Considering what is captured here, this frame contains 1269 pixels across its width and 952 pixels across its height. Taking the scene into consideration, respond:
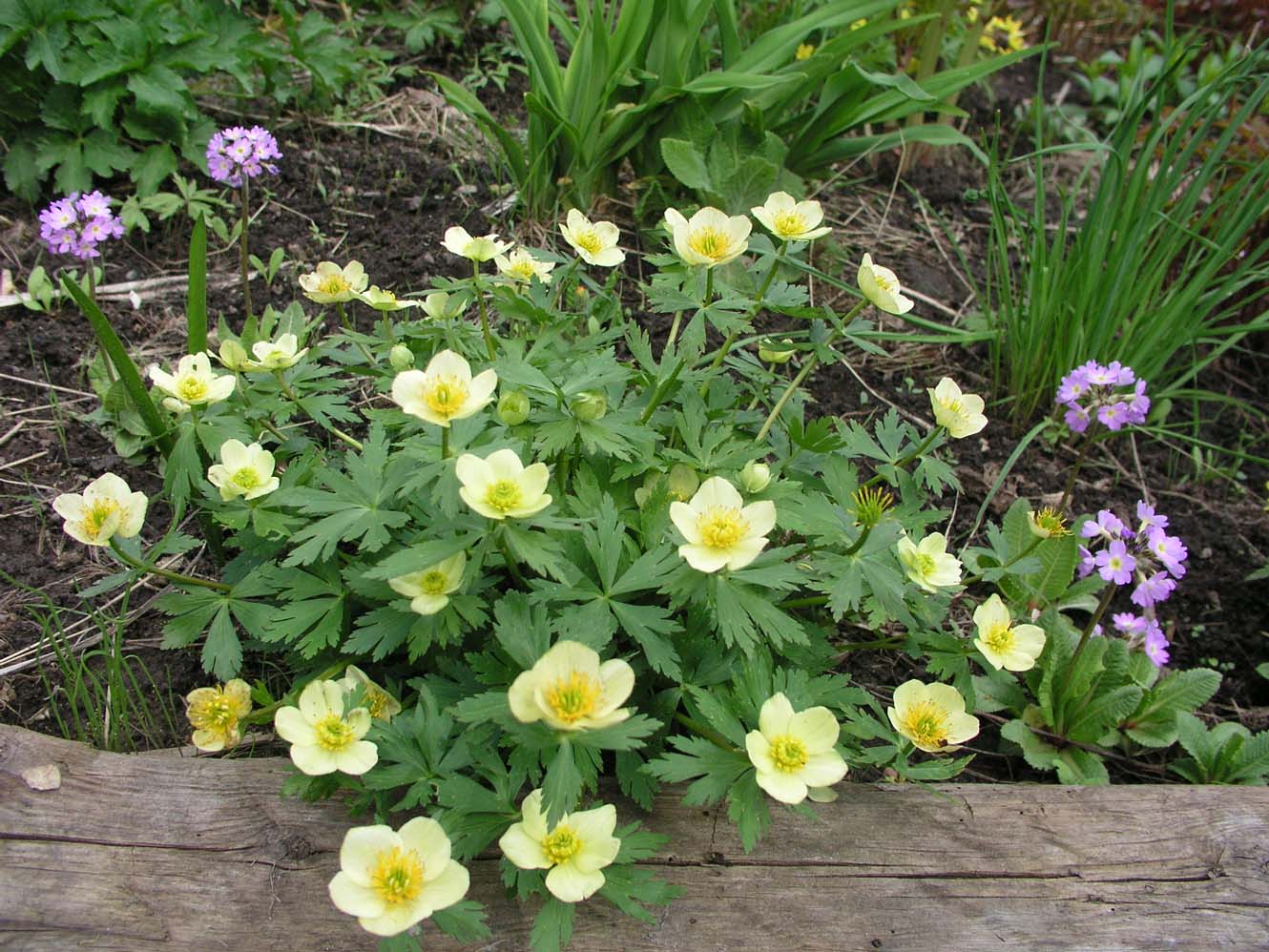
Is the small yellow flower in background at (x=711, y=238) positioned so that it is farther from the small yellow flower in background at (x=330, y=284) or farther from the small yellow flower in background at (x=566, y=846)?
the small yellow flower in background at (x=566, y=846)

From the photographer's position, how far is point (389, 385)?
179cm

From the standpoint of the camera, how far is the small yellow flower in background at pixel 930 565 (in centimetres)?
165

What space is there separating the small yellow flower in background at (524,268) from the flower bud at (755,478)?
60 centimetres

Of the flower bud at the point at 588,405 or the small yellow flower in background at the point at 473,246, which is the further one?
the small yellow flower in background at the point at 473,246

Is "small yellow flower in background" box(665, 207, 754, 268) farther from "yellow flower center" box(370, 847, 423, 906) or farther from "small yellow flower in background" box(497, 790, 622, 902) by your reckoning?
"yellow flower center" box(370, 847, 423, 906)

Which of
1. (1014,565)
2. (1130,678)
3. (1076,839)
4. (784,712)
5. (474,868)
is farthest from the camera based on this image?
(1130,678)

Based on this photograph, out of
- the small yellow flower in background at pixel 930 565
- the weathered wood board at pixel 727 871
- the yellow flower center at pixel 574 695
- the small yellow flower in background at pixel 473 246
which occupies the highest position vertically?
the small yellow flower in background at pixel 473 246

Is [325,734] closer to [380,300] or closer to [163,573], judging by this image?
[163,573]

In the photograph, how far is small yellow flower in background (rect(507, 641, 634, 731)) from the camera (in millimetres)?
1263

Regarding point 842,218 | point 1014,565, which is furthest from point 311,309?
point 1014,565

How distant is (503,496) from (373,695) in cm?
45

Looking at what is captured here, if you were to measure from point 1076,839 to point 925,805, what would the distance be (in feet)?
0.86

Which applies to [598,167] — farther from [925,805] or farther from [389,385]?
[925,805]

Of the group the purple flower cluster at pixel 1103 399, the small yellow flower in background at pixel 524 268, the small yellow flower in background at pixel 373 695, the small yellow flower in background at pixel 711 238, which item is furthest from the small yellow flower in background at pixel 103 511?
the purple flower cluster at pixel 1103 399
